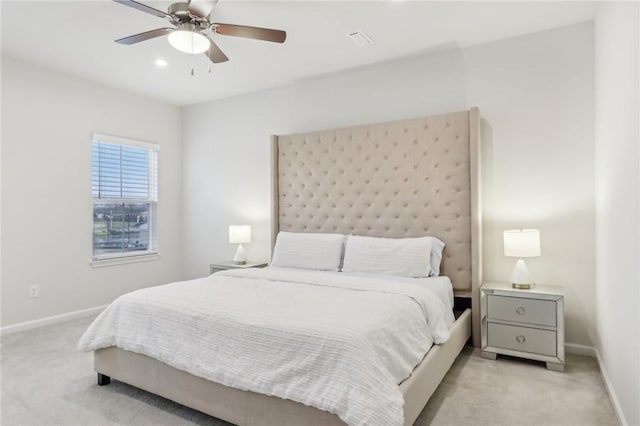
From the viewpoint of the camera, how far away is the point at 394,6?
2.77m

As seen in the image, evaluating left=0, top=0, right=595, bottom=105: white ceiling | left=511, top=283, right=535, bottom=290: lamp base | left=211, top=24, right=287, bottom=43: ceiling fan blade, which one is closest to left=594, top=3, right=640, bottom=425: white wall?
left=511, top=283, right=535, bottom=290: lamp base

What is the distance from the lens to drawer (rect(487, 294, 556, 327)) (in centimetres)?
272

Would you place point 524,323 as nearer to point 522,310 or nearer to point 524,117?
point 522,310

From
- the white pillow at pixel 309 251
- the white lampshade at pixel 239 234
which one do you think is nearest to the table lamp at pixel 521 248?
the white pillow at pixel 309 251

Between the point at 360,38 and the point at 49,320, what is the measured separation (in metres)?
4.24

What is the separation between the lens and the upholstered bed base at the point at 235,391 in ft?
5.71

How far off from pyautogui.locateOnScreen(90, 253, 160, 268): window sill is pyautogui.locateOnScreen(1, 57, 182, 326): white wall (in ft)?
0.21

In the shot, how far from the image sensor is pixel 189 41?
2.47 m

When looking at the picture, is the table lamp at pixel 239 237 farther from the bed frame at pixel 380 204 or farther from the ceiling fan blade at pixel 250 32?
the ceiling fan blade at pixel 250 32

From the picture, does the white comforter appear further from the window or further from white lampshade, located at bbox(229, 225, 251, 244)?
the window

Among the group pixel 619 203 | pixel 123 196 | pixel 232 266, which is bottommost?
pixel 232 266

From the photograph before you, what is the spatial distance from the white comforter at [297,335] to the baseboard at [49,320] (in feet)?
6.00

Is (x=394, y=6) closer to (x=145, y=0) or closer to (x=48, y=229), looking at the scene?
(x=145, y=0)

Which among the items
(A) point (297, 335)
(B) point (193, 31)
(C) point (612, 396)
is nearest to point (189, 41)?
(B) point (193, 31)
